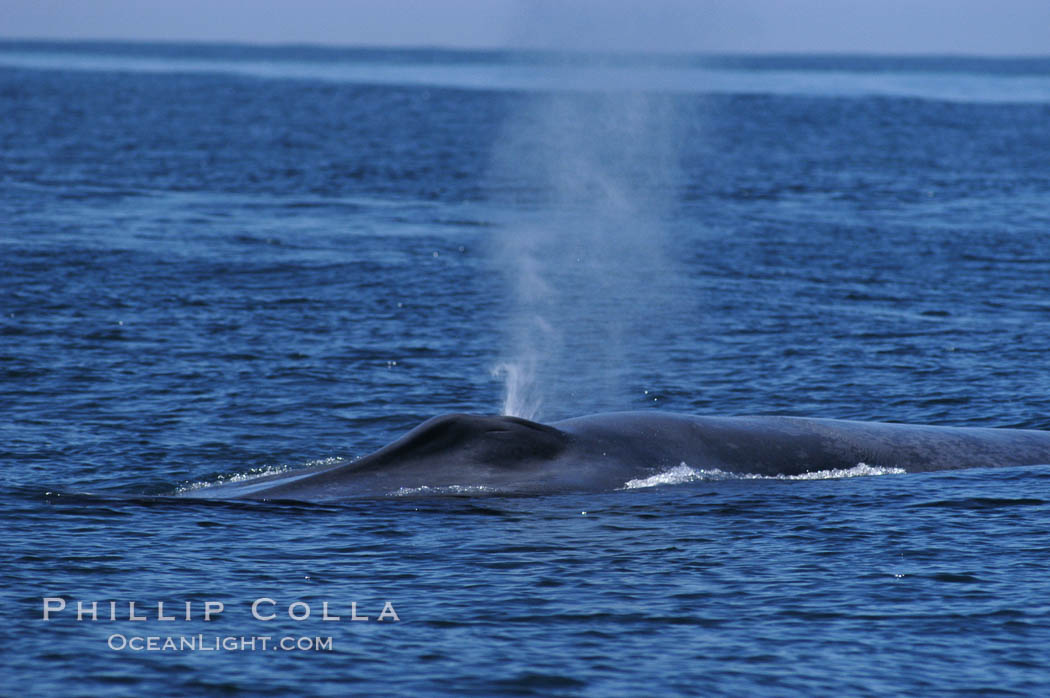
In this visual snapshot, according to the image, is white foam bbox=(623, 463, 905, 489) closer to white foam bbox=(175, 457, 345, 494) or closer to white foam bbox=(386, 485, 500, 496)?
white foam bbox=(386, 485, 500, 496)

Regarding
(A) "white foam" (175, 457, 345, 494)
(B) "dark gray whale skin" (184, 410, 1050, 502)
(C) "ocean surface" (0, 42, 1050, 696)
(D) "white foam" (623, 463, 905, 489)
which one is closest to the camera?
(C) "ocean surface" (0, 42, 1050, 696)

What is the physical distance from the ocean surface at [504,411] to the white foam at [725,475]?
0.04 meters

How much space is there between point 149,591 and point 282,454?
6294 mm

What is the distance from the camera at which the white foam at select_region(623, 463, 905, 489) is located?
18080 mm

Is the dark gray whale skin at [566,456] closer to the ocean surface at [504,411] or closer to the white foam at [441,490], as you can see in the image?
the white foam at [441,490]

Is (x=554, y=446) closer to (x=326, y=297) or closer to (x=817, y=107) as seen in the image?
(x=326, y=297)

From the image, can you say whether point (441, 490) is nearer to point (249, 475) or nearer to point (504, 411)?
point (249, 475)

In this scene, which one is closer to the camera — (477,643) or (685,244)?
(477,643)

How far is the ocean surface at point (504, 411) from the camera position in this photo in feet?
43.8

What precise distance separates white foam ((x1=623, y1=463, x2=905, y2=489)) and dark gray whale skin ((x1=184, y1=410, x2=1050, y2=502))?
0.20 ft

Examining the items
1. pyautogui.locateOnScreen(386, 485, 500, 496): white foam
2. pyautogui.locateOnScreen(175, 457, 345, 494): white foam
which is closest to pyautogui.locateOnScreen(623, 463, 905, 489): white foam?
pyautogui.locateOnScreen(386, 485, 500, 496): white foam

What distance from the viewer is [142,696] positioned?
12211 millimetres

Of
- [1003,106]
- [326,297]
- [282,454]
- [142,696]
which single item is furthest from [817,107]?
[142,696]

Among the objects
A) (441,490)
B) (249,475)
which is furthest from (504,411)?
(441,490)
